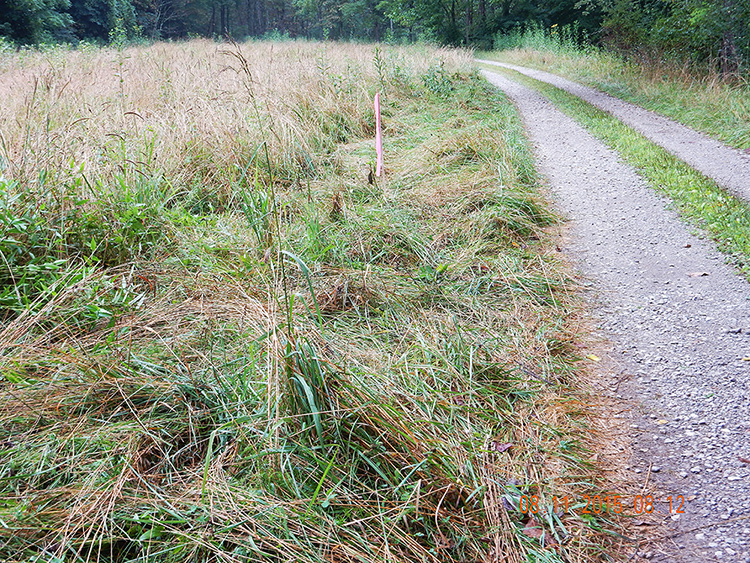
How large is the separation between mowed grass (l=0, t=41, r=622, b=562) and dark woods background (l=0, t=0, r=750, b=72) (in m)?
1.64

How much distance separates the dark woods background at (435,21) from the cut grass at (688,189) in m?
3.99

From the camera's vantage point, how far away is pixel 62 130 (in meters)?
4.18

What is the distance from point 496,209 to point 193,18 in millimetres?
52734

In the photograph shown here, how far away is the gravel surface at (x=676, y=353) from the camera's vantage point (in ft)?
6.06

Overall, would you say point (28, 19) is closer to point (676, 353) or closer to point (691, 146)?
point (691, 146)

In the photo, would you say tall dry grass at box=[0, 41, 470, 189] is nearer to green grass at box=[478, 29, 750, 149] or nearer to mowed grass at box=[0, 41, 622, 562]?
mowed grass at box=[0, 41, 622, 562]

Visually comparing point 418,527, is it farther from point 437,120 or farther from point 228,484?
point 437,120

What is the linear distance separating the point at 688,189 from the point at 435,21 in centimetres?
3348

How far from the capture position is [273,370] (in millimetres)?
2025

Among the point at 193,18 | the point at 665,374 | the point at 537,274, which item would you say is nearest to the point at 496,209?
the point at 537,274

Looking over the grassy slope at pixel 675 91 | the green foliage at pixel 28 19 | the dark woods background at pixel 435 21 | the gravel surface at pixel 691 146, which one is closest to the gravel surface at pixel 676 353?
the gravel surface at pixel 691 146
